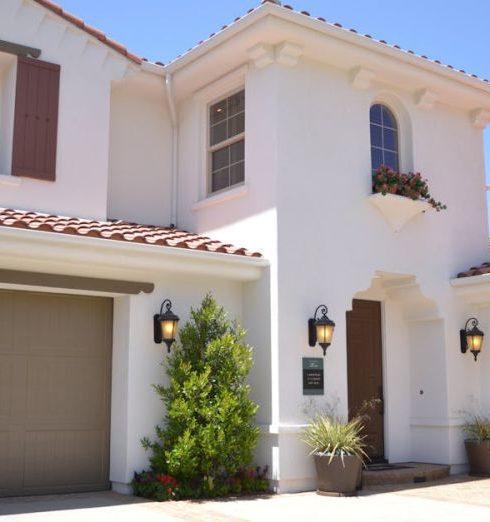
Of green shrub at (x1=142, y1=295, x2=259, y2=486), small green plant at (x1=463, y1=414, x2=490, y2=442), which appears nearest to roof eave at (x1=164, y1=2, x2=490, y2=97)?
green shrub at (x1=142, y1=295, x2=259, y2=486)

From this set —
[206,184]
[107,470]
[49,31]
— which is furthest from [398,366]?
[49,31]

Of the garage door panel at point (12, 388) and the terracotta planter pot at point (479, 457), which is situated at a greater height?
the garage door panel at point (12, 388)

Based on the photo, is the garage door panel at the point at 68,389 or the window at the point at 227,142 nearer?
the garage door panel at the point at 68,389

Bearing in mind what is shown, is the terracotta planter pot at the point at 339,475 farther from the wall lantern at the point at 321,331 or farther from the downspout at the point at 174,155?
the downspout at the point at 174,155

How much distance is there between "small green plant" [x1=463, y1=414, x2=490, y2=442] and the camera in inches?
461

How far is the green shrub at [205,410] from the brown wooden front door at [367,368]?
2.57m

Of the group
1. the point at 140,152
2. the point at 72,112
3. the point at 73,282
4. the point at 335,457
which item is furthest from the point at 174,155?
the point at 335,457

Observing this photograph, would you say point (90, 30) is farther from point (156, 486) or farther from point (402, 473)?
point (402, 473)

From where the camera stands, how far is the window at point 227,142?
1174 cm

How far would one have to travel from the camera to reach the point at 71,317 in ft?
32.8

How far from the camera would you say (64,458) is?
9.70 m

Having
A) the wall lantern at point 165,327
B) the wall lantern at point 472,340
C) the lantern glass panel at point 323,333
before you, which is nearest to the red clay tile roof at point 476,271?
A: the wall lantern at point 472,340

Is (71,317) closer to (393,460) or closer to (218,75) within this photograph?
(218,75)

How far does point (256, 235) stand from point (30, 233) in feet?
10.8
